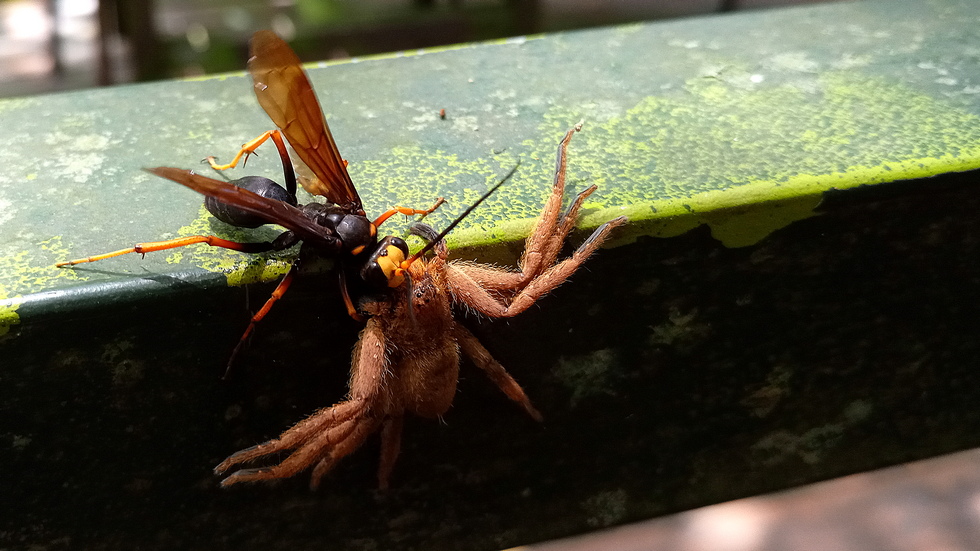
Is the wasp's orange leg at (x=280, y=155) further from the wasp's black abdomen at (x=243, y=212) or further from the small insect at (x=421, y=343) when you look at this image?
the small insect at (x=421, y=343)

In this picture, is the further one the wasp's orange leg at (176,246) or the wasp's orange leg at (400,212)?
the wasp's orange leg at (400,212)

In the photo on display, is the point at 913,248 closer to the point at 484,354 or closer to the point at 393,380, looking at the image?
the point at 484,354

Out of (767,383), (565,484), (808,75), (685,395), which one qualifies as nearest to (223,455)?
(565,484)

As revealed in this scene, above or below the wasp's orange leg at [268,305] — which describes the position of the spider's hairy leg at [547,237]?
above

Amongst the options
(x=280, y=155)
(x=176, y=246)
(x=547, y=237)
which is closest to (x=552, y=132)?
(x=547, y=237)

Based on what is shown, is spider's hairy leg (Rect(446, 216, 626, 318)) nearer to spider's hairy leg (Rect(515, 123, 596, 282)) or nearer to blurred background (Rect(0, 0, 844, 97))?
spider's hairy leg (Rect(515, 123, 596, 282))

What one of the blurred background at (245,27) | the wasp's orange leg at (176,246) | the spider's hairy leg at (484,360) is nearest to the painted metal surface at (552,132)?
the wasp's orange leg at (176,246)
